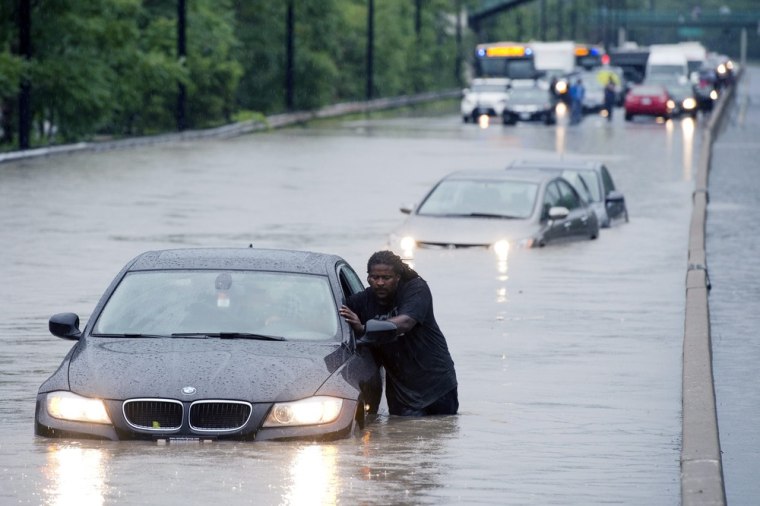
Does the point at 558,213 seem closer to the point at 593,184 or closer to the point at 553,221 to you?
the point at 553,221

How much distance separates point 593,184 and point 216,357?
2148 centimetres

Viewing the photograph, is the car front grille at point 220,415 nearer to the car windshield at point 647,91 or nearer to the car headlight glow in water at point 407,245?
the car headlight glow in water at point 407,245

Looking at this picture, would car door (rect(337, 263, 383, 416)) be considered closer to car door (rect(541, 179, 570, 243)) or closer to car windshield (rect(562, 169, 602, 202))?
car door (rect(541, 179, 570, 243))

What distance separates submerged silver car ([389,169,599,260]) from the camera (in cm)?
2561

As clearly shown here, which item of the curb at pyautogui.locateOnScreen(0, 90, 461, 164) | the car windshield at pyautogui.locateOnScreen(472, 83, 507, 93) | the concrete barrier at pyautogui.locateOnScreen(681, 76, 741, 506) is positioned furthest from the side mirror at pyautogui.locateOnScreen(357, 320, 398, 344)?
the car windshield at pyautogui.locateOnScreen(472, 83, 507, 93)

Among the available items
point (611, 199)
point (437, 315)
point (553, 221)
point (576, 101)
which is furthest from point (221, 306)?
point (576, 101)

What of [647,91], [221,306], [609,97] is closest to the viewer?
[221,306]

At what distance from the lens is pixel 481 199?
27047 mm

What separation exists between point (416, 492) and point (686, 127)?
64.4m

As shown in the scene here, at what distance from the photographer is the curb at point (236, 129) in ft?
158

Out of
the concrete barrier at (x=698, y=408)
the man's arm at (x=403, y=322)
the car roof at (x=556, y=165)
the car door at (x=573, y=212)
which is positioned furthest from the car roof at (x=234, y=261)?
the car roof at (x=556, y=165)

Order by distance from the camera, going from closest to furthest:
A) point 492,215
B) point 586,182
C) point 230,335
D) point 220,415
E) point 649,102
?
point 220,415 → point 230,335 → point 492,215 → point 586,182 → point 649,102

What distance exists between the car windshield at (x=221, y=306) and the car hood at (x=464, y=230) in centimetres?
1338

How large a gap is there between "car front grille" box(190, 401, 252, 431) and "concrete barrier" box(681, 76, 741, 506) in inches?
91.9
